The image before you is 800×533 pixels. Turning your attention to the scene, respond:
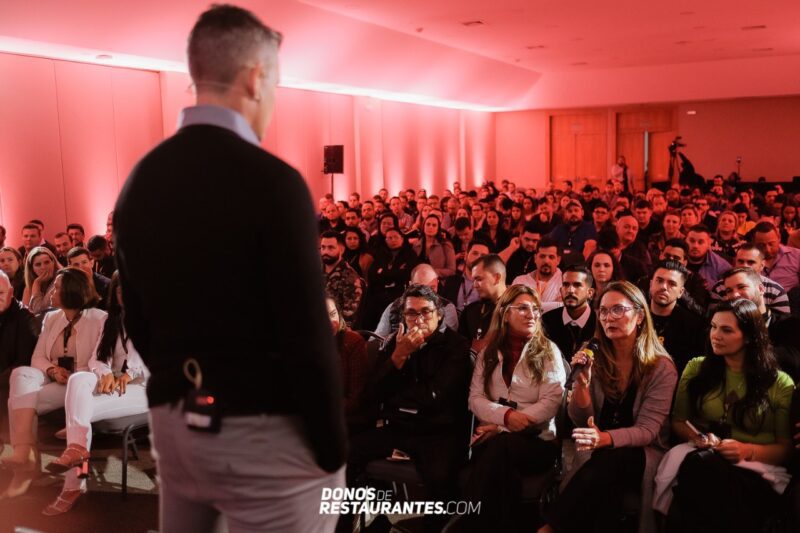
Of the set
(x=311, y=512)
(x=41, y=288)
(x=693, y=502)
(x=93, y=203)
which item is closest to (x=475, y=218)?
(x=93, y=203)

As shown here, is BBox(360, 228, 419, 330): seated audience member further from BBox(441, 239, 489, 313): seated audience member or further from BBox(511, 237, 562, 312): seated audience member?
BBox(511, 237, 562, 312): seated audience member

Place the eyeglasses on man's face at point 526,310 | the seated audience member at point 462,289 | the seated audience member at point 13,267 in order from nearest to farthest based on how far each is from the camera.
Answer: the eyeglasses on man's face at point 526,310 → the seated audience member at point 462,289 → the seated audience member at point 13,267

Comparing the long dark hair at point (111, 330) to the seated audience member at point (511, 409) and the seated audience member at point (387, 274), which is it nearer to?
the seated audience member at point (387, 274)

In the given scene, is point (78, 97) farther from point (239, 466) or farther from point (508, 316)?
point (239, 466)

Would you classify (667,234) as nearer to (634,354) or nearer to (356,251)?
(356,251)

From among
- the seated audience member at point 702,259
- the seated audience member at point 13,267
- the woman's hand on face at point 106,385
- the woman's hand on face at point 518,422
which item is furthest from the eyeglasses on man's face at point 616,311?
the seated audience member at point 13,267

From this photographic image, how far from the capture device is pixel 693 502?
3.01 meters

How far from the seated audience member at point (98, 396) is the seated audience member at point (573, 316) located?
2426mm

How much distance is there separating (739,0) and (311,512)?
10771mm

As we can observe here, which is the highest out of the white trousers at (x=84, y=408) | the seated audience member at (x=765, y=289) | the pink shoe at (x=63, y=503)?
the seated audience member at (x=765, y=289)

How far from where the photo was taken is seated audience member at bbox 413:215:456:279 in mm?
7680

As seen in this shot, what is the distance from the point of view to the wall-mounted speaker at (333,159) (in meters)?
14.0

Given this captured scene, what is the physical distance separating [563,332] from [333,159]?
32.7 feet

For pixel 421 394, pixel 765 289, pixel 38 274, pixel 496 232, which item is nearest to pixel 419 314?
pixel 421 394
